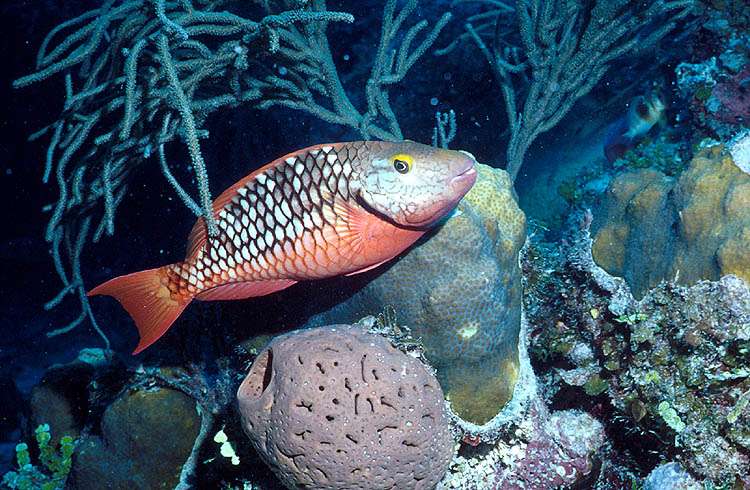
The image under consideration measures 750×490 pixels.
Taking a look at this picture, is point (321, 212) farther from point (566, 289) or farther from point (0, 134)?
point (0, 134)

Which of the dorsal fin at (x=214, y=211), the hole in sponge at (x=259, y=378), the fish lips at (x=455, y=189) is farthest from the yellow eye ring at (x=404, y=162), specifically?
the hole in sponge at (x=259, y=378)

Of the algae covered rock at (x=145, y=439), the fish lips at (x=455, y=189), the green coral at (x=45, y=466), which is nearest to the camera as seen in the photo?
the fish lips at (x=455, y=189)

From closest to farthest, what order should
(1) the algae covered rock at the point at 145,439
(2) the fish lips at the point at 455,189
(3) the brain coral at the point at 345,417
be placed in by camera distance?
1. (3) the brain coral at the point at 345,417
2. (2) the fish lips at the point at 455,189
3. (1) the algae covered rock at the point at 145,439

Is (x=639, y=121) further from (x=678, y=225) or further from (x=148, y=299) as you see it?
(x=148, y=299)

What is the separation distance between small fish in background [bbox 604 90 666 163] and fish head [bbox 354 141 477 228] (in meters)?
4.32

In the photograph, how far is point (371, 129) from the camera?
167 inches

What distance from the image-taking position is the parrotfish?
2373 millimetres

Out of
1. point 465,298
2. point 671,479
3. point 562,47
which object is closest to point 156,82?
point 465,298

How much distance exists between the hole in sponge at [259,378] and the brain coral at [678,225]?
2.29 metres

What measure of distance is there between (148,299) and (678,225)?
325cm

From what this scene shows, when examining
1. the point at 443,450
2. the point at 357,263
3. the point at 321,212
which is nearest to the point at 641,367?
the point at 443,450

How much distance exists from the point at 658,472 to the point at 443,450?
136cm

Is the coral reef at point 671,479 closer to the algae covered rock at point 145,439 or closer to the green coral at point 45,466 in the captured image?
the algae covered rock at point 145,439

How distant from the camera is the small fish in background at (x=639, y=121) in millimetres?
5633
